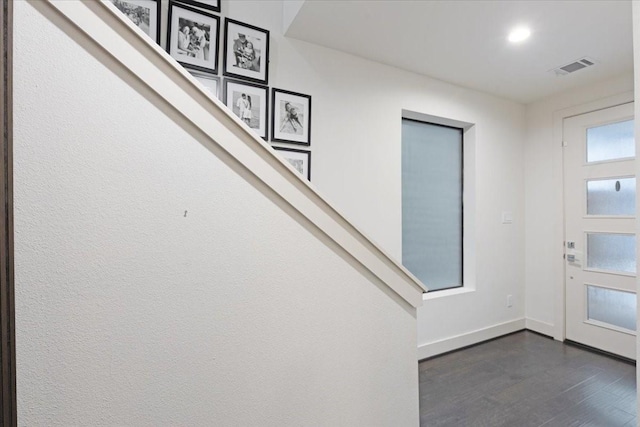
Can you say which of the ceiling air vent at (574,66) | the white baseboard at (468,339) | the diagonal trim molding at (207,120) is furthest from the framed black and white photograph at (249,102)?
the ceiling air vent at (574,66)

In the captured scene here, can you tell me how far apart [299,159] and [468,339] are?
2514mm

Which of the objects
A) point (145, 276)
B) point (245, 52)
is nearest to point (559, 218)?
point (245, 52)

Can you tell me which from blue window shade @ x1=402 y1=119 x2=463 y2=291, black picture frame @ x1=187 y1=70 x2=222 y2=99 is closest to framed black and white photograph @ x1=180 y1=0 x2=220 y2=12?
black picture frame @ x1=187 y1=70 x2=222 y2=99

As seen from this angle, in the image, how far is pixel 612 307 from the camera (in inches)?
113

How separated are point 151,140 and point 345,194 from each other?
177 cm

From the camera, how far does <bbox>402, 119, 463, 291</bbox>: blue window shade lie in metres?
2.95

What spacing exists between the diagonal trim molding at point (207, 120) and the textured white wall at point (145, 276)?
32 mm

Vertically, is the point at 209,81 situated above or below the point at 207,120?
above

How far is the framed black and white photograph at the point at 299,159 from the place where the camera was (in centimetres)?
217

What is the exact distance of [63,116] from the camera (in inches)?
28.4

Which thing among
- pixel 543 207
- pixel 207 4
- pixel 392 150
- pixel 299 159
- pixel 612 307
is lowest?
pixel 612 307

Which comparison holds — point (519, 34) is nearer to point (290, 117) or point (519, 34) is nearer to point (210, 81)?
point (290, 117)

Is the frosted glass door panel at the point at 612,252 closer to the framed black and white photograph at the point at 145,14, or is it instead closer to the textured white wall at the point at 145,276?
the textured white wall at the point at 145,276

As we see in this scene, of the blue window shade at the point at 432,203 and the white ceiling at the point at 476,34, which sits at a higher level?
the white ceiling at the point at 476,34
